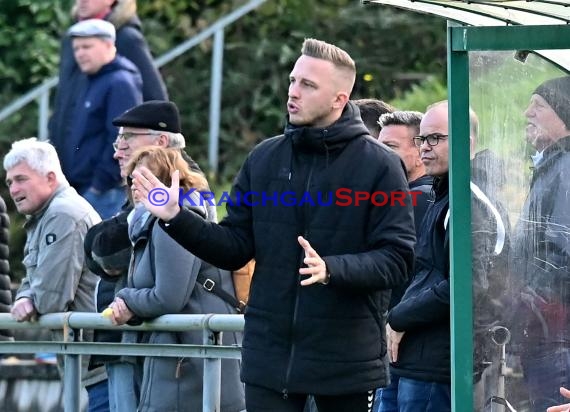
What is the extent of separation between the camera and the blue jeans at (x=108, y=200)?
9.91 meters

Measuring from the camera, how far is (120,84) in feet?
33.3

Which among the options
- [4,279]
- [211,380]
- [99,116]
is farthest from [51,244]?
[99,116]

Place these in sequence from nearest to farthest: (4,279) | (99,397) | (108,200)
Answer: (99,397), (4,279), (108,200)

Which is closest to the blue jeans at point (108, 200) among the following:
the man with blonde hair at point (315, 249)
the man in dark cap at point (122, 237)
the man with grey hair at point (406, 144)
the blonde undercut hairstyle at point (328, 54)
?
the man in dark cap at point (122, 237)

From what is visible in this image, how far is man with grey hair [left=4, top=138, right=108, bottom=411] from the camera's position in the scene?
7.77 meters

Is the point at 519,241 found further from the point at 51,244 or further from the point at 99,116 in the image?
the point at 99,116

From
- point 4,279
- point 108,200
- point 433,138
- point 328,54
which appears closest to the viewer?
point 328,54

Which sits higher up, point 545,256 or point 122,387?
point 545,256

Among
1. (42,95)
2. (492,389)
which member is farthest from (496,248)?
(42,95)

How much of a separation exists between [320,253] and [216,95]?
7.84 metres

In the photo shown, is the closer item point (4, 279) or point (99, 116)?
point (4, 279)

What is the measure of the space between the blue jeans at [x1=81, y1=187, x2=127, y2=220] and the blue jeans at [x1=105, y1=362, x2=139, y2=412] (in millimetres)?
2572

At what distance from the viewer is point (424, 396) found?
21.0 feet

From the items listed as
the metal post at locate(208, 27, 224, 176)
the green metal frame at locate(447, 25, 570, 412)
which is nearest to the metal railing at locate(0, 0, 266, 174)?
the metal post at locate(208, 27, 224, 176)
